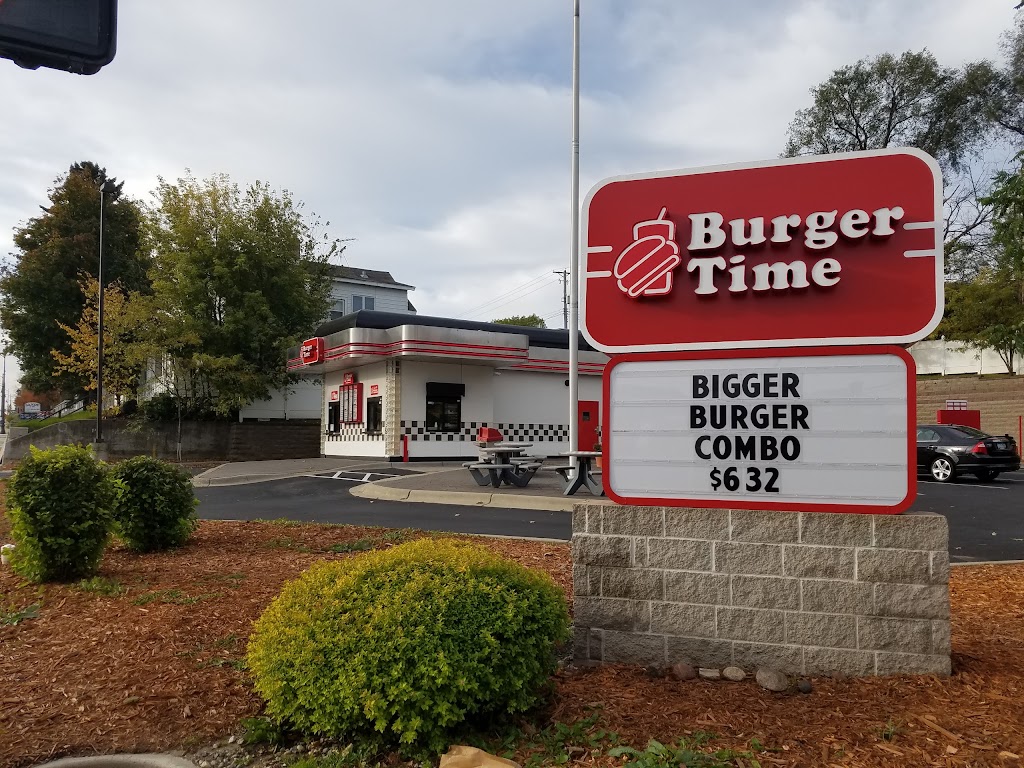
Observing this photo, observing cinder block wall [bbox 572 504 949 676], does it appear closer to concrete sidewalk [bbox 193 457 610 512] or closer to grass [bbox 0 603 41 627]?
grass [bbox 0 603 41 627]

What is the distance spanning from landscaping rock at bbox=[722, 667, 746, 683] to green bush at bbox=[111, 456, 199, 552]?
6.01 metres

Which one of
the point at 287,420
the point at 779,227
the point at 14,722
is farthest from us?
the point at 287,420

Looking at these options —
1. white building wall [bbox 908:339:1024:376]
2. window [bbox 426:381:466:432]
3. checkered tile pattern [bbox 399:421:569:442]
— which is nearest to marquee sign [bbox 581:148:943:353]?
checkered tile pattern [bbox 399:421:569:442]

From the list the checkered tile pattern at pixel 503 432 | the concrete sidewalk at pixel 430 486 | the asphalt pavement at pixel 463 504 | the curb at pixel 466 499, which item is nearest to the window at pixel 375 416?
the checkered tile pattern at pixel 503 432

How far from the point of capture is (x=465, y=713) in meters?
3.38

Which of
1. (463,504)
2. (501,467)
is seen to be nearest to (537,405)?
(501,467)

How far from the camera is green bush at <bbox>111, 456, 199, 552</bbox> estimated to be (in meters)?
7.73

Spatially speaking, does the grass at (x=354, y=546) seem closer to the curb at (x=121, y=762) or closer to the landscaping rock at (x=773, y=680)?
the curb at (x=121, y=762)

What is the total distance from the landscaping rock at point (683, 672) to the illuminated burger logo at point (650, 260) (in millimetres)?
2229

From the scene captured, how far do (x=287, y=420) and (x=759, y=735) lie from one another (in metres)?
36.3

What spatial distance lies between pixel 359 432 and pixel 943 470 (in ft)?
62.3

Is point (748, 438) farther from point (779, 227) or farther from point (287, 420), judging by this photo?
point (287, 420)

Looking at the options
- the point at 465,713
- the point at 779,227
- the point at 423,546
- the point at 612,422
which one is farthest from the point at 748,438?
the point at 465,713

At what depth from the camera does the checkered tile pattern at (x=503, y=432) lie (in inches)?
1048
